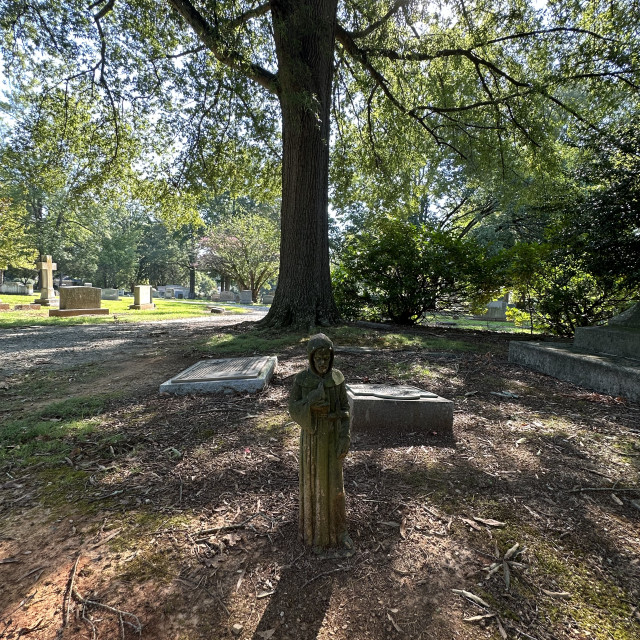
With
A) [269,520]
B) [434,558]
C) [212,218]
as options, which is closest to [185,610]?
[269,520]

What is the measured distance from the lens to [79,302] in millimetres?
15133

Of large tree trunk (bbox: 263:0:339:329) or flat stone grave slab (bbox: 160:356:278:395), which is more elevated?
large tree trunk (bbox: 263:0:339:329)

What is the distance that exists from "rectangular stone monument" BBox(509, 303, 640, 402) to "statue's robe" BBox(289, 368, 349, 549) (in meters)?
4.06

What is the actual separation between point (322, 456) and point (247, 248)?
2901 cm

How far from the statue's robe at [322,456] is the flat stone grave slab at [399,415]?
52.5 inches

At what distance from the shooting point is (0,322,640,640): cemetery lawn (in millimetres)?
1420

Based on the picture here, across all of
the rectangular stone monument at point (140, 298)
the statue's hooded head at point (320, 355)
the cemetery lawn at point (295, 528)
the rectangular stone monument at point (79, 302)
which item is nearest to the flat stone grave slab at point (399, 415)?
the cemetery lawn at point (295, 528)

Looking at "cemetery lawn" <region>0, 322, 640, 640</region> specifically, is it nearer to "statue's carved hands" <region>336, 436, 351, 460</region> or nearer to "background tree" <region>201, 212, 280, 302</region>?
"statue's carved hands" <region>336, 436, 351, 460</region>

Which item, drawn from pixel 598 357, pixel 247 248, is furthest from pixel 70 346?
pixel 247 248

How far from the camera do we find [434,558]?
171cm

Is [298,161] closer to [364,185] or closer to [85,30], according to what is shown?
[85,30]

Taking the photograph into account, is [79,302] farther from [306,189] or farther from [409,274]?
[409,274]

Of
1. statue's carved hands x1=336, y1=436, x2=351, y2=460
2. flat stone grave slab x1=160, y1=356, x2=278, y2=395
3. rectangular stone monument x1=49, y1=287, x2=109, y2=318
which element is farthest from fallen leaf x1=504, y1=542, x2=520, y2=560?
rectangular stone monument x1=49, y1=287, x2=109, y2=318

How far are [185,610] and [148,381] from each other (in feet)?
12.0
